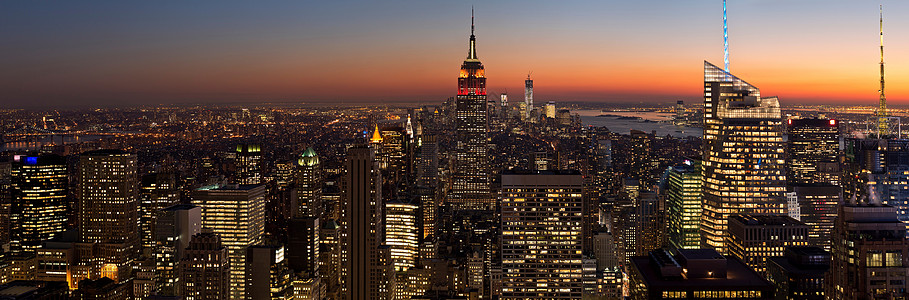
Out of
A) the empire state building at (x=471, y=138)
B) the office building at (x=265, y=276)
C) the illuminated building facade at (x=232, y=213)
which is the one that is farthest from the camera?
the empire state building at (x=471, y=138)

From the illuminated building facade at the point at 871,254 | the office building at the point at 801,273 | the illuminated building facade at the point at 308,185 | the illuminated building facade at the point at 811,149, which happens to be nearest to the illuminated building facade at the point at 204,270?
the office building at the point at 801,273

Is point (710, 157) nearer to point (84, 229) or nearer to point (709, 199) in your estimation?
point (709, 199)

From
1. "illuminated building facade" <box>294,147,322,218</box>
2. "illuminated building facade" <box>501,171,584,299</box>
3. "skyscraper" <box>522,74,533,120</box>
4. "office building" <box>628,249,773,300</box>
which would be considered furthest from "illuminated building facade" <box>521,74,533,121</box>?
"office building" <box>628,249,773,300</box>

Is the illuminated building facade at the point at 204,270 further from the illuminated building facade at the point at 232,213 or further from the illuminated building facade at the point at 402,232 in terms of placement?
the illuminated building facade at the point at 402,232

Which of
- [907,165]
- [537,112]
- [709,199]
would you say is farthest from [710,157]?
[537,112]

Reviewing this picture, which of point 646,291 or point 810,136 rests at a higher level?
point 810,136
